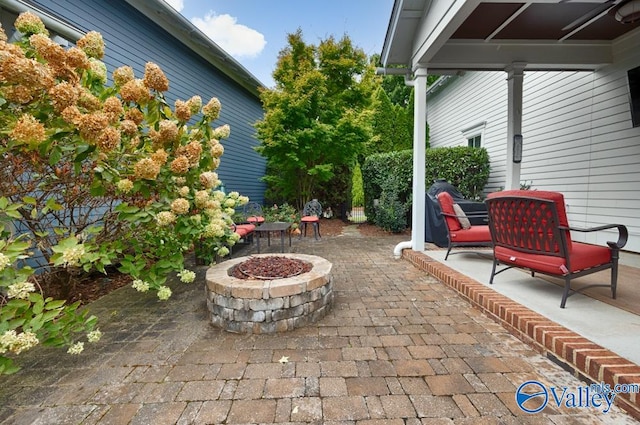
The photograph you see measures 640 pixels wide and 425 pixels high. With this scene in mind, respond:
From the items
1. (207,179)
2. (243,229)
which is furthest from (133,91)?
(243,229)

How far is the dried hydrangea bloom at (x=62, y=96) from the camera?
1.64m

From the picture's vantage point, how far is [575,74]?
516 cm

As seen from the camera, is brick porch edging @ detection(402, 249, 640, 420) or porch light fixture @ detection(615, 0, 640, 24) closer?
brick porch edging @ detection(402, 249, 640, 420)

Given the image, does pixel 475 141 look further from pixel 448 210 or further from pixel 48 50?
pixel 48 50

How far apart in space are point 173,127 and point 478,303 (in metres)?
3.00

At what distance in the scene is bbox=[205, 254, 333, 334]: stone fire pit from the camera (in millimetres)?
2375

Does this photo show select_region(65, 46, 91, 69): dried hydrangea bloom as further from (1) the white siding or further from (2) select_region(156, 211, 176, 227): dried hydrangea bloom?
(1) the white siding

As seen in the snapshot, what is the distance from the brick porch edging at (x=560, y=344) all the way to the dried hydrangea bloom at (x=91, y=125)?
9.98 ft

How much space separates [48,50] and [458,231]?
14.5 feet

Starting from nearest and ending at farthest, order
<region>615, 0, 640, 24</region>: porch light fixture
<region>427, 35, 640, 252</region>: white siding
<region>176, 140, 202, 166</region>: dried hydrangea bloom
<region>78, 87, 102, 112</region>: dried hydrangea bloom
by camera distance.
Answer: <region>78, 87, 102, 112</region>: dried hydrangea bloom, <region>176, 140, 202, 166</region>: dried hydrangea bloom, <region>615, 0, 640, 24</region>: porch light fixture, <region>427, 35, 640, 252</region>: white siding

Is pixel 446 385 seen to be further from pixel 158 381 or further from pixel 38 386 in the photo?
pixel 38 386

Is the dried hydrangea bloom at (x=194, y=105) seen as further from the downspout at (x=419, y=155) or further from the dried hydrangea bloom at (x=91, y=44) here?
the downspout at (x=419, y=155)

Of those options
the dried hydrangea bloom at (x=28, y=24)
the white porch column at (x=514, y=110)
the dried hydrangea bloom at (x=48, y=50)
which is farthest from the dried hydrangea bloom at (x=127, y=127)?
the white porch column at (x=514, y=110)

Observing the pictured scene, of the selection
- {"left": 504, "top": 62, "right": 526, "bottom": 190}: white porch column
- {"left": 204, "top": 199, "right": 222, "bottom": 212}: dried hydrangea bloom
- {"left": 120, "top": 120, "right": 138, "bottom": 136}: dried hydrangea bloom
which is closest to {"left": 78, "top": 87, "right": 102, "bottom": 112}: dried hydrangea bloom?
{"left": 120, "top": 120, "right": 138, "bottom": 136}: dried hydrangea bloom
